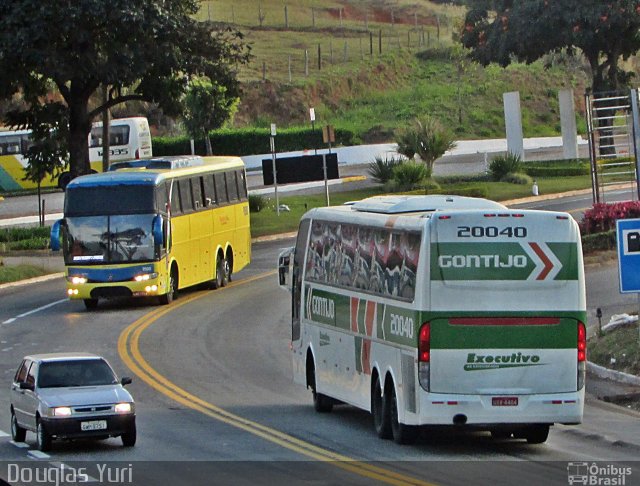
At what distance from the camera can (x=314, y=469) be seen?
58.1 feet

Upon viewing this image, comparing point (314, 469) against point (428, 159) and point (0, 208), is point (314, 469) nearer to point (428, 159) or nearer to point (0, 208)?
point (428, 159)

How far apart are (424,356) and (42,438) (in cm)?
526

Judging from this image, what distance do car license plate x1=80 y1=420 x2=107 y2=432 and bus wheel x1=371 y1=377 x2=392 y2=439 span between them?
3.73m

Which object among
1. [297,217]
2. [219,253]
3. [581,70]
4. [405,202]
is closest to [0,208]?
[297,217]

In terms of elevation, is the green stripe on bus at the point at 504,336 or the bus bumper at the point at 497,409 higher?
the green stripe on bus at the point at 504,336

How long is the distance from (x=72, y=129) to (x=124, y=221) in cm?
2128

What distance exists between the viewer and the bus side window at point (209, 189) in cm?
4241

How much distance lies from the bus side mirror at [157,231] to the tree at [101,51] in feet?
56.6

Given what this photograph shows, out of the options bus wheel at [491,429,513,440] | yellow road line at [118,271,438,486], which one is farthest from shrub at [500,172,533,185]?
bus wheel at [491,429,513,440]

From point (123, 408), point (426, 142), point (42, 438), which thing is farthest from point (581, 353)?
point (426, 142)

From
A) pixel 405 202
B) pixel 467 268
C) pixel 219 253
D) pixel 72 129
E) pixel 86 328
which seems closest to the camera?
pixel 467 268

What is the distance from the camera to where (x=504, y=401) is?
61.9 ft

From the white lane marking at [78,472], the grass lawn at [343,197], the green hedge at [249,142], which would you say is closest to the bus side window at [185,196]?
the grass lawn at [343,197]

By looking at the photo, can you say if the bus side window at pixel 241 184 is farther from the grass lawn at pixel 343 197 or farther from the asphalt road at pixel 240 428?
the grass lawn at pixel 343 197
